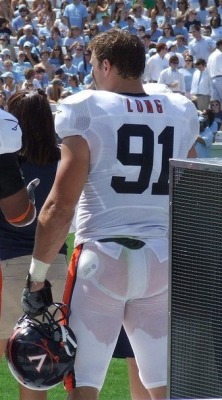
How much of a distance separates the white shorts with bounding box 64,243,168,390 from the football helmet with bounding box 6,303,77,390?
0.07 meters

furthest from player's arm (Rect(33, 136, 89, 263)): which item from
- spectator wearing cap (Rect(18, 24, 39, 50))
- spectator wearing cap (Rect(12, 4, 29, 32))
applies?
spectator wearing cap (Rect(12, 4, 29, 32))

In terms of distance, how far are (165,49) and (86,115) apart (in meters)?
16.0

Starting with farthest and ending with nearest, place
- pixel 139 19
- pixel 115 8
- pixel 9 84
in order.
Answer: pixel 115 8
pixel 139 19
pixel 9 84

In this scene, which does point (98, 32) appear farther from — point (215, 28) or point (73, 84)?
point (73, 84)

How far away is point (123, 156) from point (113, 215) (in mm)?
214

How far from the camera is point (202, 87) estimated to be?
1791 cm

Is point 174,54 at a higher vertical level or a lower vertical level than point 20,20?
higher

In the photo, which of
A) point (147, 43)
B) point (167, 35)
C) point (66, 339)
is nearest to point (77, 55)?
point (147, 43)

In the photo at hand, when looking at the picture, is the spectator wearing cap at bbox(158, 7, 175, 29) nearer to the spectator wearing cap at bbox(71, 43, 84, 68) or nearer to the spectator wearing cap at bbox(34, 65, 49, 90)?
the spectator wearing cap at bbox(71, 43, 84, 68)

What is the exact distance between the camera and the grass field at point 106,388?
5453mm

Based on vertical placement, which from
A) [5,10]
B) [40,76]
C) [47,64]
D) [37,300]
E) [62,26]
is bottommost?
[62,26]

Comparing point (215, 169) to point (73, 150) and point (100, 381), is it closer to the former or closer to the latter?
point (73, 150)

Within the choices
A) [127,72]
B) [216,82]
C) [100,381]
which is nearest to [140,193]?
[127,72]

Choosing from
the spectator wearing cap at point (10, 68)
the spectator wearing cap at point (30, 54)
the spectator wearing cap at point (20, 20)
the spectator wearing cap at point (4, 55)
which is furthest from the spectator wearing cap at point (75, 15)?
the spectator wearing cap at point (10, 68)
